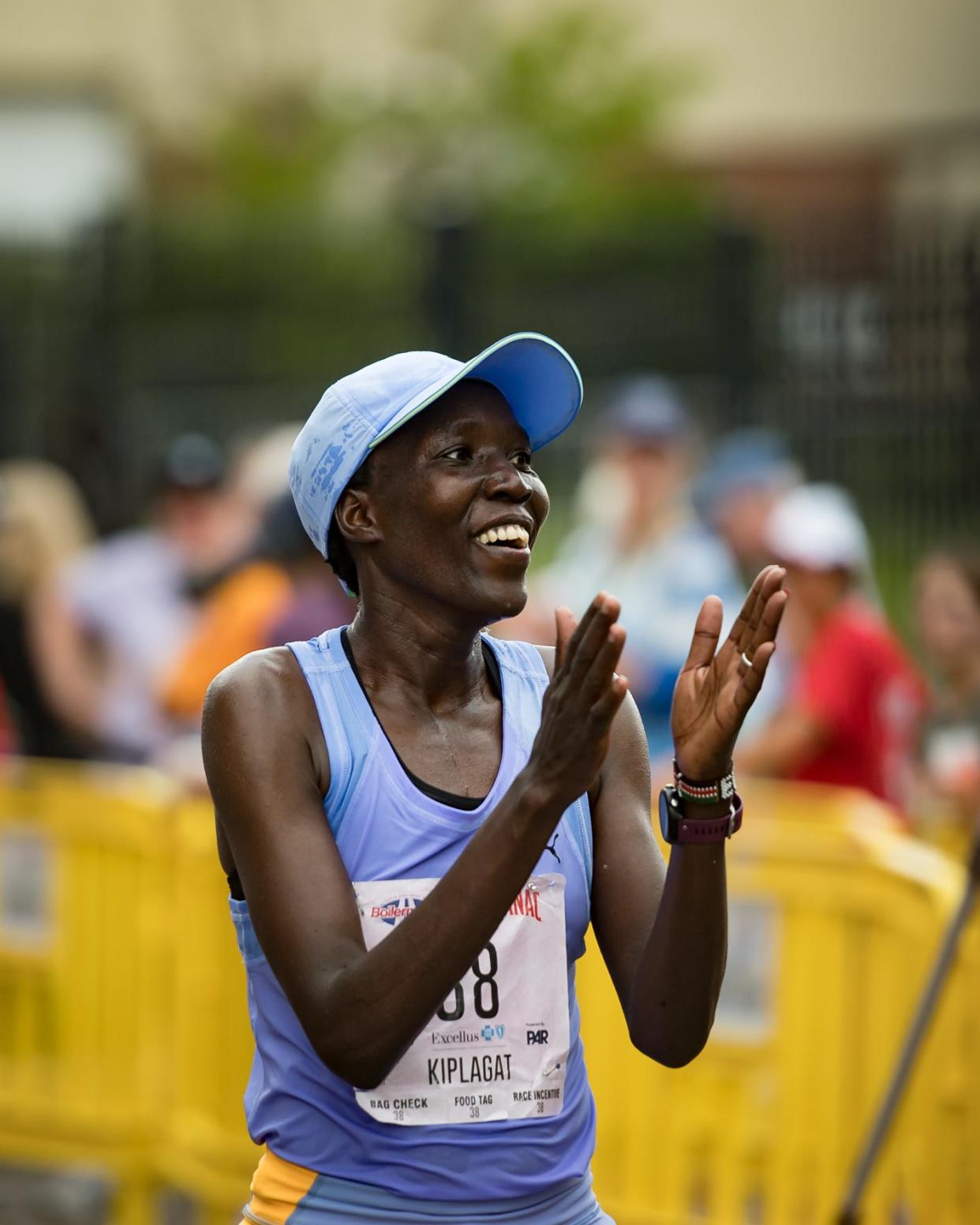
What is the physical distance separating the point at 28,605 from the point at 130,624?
48cm

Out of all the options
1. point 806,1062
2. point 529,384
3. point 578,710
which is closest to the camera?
point 578,710

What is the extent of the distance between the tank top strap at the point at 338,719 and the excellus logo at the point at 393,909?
4.7 inches

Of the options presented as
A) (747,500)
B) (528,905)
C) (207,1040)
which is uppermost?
(747,500)

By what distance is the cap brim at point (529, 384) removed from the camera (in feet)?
8.68

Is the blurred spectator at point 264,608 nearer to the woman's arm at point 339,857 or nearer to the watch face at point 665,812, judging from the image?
the woman's arm at point 339,857

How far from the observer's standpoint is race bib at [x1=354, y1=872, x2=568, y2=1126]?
2.59m

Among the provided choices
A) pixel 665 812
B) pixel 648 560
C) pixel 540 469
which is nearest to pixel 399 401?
pixel 665 812

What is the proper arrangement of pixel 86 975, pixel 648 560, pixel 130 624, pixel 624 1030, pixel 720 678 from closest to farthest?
1. pixel 720 678
2. pixel 624 1030
3. pixel 86 975
4. pixel 648 560
5. pixel 130 624

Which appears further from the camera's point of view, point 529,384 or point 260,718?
point 529,384

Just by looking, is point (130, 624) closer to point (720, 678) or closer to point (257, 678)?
point (257, 678)

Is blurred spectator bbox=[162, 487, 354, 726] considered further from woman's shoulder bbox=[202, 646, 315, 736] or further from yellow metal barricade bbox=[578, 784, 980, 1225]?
woman's shoulder bbox=[202, 646, 315, 736]

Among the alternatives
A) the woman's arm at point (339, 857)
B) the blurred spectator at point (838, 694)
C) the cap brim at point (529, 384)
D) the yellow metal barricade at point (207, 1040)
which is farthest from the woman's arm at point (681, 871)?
the blurred spectator at point (838, 694)

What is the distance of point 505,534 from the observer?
2.67m

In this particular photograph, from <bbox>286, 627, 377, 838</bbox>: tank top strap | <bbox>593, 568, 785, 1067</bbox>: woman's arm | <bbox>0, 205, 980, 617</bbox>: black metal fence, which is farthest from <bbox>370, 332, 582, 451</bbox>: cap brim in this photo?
<bbox>0, 205, 980, 617</bbox>: black metal fence
